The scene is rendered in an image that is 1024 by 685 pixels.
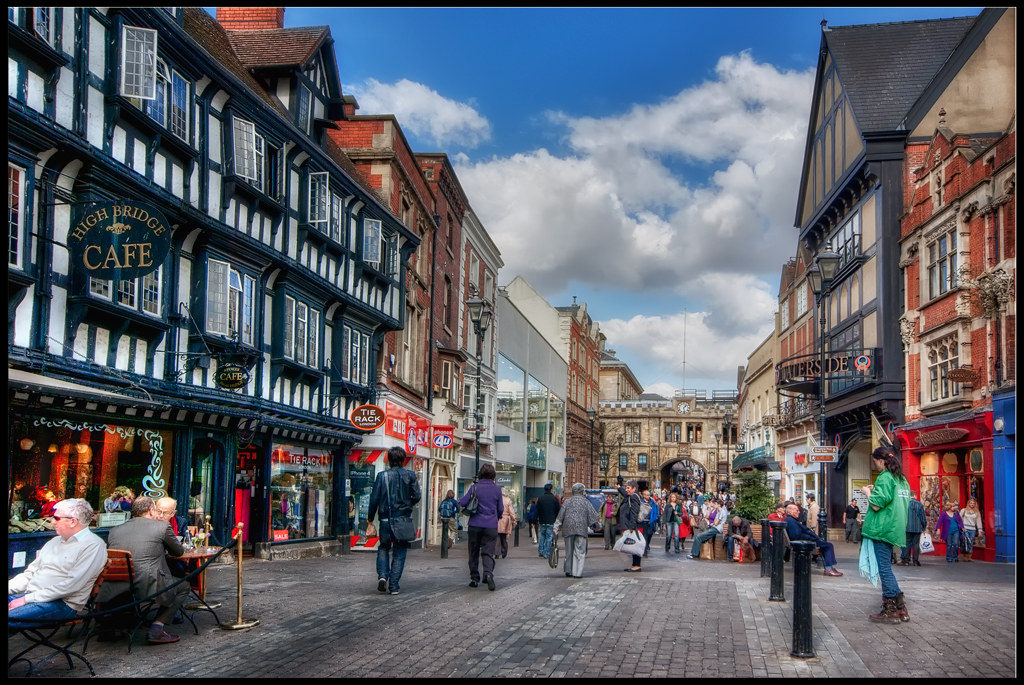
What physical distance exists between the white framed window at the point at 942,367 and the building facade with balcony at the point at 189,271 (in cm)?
1504

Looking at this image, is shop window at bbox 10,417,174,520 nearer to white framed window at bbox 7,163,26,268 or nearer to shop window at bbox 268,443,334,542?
white framed window at bbox 7,163,26,268

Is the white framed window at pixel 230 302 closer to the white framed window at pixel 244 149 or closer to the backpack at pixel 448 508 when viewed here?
the white framed window at pixel 244 149

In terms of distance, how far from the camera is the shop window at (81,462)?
12602 millimetres

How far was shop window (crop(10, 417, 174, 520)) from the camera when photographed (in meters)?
12.6

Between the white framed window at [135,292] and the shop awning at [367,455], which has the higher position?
the white framed window at [135,292]

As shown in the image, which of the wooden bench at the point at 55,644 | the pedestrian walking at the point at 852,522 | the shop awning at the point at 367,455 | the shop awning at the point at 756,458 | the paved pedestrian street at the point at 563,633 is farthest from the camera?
the shop awning at the point at 756,458

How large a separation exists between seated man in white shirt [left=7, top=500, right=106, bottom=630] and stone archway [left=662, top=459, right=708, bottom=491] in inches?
3723

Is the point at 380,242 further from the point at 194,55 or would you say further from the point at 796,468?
the point at 796,468

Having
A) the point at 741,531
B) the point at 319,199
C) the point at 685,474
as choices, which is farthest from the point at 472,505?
the point at 685,474

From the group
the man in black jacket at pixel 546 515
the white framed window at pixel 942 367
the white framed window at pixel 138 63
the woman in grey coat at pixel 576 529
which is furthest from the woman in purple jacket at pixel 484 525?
the white framed window at pixel 942 367

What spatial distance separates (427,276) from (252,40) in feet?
37.5

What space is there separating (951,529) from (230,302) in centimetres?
1790

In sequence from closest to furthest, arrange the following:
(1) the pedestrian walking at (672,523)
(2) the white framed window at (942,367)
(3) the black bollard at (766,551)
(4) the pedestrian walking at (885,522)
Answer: (4) the pedestrian walking at (885,522)
(3) the black bollard at (766,551)
(1) the pedestrian walking at (672,523)
(2) the white framed window at (942,367)

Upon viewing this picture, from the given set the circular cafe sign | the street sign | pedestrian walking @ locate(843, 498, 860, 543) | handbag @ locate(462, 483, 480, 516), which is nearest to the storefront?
the circular cafe sign
